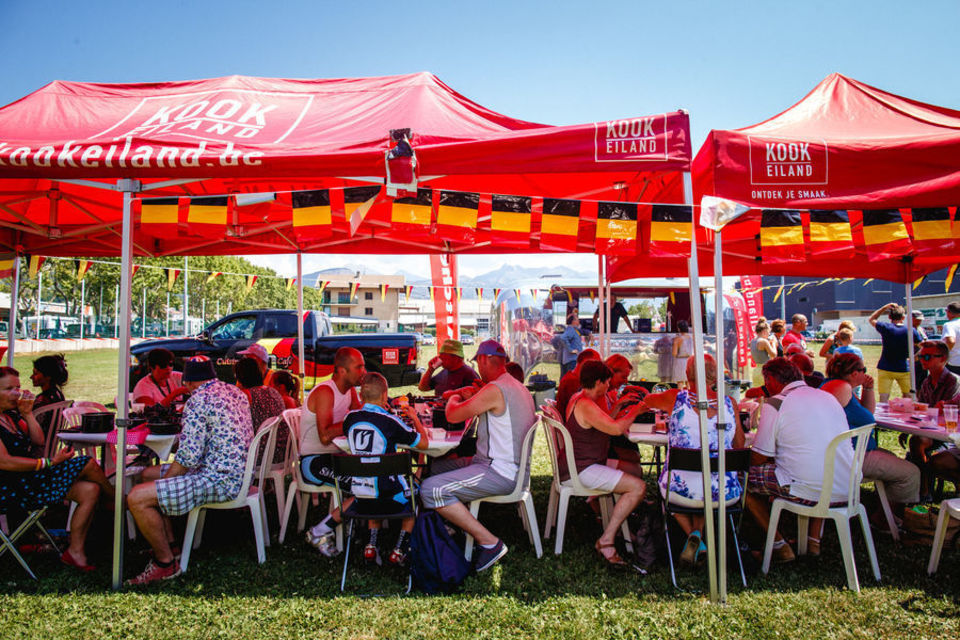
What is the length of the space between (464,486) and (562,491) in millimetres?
709

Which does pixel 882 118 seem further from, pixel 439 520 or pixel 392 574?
pixel 392 574

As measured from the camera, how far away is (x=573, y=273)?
13711mm

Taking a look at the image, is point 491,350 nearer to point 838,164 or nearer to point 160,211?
point 838,164

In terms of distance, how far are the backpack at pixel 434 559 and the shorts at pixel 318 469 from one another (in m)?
0.76

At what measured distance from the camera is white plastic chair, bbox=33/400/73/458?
4152mm

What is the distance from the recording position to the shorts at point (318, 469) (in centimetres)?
383

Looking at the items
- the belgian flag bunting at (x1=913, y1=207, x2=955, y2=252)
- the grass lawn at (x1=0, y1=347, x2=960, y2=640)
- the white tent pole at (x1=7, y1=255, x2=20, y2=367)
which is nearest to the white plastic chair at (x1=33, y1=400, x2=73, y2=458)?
the grass lawn at (x1=0, y1=347, x2=960, y2=640)

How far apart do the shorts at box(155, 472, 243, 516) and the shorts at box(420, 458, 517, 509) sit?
118 cm

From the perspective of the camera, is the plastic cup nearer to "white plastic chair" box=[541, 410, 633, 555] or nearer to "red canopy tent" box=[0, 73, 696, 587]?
"white plastic chair" box=[541, 410, 633, 555]

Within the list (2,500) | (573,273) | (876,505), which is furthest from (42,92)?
(573,273)

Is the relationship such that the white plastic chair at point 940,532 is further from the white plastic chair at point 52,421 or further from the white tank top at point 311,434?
the white plastic chair at point 52,421

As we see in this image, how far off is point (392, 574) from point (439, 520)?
48 cm

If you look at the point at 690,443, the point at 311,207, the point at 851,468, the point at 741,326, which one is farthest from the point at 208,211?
the point at 741,326

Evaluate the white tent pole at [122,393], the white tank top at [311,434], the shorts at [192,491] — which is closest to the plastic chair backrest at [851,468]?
the white tank top at [311,434]
